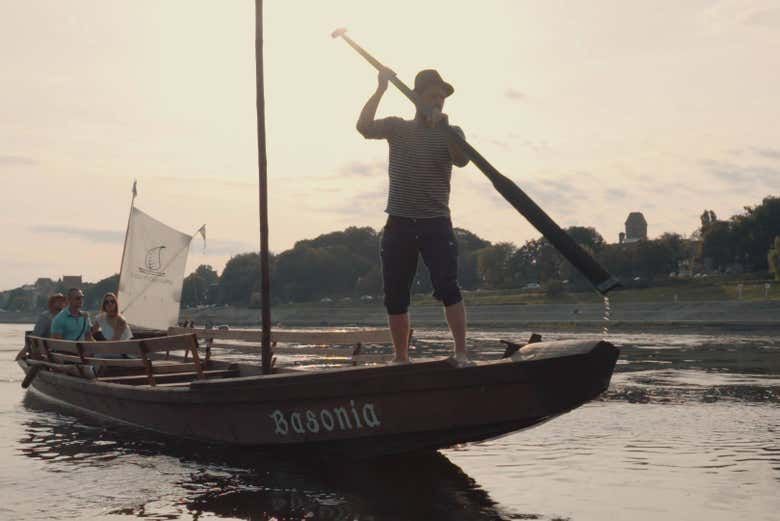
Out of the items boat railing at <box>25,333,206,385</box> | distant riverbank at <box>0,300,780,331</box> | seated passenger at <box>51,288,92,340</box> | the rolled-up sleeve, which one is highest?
the rolled-up sleeve

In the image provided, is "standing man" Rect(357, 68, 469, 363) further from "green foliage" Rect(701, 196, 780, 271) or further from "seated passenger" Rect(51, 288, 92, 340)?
"green foliage" Rect(701, 196, 780, 271)

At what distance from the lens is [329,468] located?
10.5 m

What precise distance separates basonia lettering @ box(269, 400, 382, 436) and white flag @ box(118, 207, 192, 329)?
22827 mm

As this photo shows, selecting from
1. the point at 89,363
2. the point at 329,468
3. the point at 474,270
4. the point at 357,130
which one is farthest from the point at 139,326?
the point at 474,270

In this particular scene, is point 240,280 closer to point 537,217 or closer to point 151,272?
point 151,272

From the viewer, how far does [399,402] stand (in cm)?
905

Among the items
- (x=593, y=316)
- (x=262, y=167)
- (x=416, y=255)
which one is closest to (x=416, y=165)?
(x=416, y=255)

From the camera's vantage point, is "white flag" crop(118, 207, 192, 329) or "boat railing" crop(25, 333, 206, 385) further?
"white flag" crop(118, 207, 192, 329)

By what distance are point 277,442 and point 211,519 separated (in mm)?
2175

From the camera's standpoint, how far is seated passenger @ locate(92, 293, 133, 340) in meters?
16.1

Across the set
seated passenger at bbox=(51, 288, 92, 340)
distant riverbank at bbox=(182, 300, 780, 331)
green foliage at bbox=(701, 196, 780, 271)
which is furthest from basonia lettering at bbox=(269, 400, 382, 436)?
green foliage at bbox=(701, 196, 780, 271)

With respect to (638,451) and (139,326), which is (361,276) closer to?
(139,326)

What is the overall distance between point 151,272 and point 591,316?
201ft

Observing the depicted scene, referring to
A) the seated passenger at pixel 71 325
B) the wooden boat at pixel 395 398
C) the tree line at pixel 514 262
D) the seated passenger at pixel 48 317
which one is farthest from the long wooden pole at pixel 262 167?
the tree line at pixel 514 262
